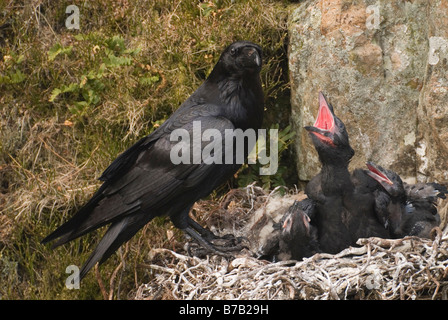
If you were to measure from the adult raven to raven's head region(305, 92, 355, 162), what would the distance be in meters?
0.46

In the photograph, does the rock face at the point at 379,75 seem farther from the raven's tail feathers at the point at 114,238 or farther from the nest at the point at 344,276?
the raven's tail feathers at the point at 114,238

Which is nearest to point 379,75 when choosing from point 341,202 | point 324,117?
point 324,117

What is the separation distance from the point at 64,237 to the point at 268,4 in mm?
2481

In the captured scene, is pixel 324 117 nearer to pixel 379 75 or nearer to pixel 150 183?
pixel 379 75

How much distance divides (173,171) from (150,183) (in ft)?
0.52

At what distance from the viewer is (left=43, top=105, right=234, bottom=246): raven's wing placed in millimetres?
4496

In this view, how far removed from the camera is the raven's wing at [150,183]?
4.50 meters

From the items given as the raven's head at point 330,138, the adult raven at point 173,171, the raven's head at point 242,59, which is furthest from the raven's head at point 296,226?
the raven's head at point 242,59

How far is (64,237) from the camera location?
179 inches

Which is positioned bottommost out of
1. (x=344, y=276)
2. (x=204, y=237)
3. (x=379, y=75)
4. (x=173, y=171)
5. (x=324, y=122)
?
(x=344, y=276)

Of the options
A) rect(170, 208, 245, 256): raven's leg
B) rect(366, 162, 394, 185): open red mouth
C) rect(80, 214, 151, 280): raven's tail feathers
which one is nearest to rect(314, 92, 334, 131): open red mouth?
rect(366, 162, 394, 185): open red mouth

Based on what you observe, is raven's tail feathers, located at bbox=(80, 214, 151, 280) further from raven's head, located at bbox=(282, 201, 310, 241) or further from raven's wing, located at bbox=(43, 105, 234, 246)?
raven's head, located at bbox=(282, 201, 310, 241)

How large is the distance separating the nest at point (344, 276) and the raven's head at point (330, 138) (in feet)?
1.83

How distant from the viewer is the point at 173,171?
453 cm
